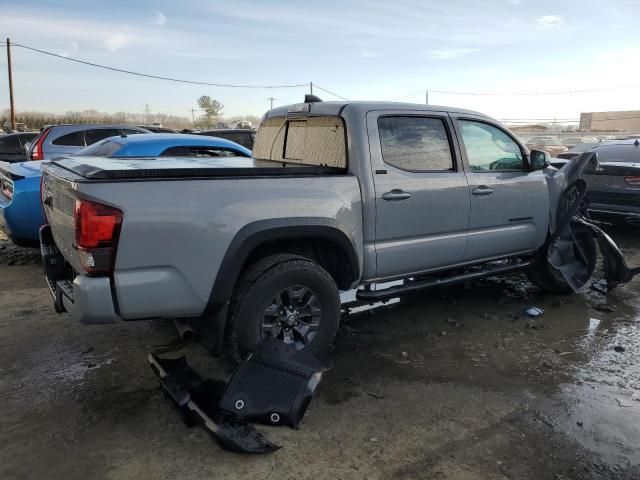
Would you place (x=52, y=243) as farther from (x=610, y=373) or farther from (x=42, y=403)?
(x=610, y=373)

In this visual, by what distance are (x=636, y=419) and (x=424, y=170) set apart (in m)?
2.27

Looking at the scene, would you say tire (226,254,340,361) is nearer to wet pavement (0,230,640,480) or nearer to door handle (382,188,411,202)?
wet pavement (0,230,640,480)

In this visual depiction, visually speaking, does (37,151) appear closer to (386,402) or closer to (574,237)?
(386,402)

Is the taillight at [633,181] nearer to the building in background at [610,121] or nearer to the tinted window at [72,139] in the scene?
the tinted window at [72,139]

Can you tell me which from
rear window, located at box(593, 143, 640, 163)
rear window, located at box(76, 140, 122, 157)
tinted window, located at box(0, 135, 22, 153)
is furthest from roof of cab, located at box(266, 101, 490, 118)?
tinted window, located at box(0, 135, 22, 153)

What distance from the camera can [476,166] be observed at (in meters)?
4.62

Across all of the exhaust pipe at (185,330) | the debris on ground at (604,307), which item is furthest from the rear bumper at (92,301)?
the debris on ground at (604,307)

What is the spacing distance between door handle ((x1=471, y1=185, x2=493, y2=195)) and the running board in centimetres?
76

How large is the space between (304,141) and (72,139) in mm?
8039

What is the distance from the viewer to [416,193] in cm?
410

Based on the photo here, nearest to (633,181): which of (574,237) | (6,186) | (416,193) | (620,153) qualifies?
(620,153)

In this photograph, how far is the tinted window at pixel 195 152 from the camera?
682 centimetres

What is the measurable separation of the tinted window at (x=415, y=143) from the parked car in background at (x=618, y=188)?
4185mm

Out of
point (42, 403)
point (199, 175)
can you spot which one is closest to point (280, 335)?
point (199, 175)
